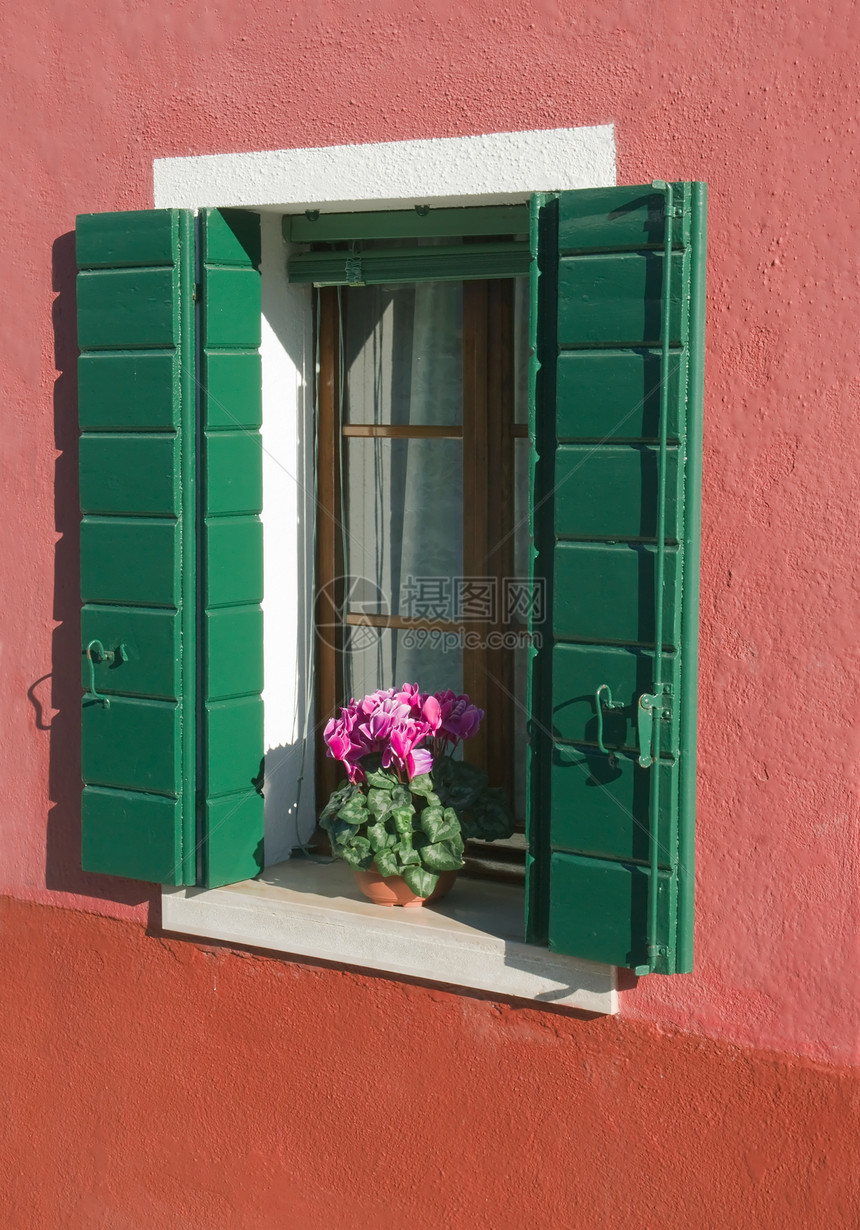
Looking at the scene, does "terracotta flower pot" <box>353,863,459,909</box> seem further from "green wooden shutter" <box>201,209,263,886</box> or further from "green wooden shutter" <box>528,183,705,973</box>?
"green wooden shutter" <box>528,183,705,973</box>

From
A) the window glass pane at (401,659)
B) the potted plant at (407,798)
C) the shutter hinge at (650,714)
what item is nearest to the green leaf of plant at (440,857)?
the potted plant at (407,798)

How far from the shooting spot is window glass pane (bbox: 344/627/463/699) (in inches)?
145

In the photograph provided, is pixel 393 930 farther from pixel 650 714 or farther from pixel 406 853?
pixel 650 714

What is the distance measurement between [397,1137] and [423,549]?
153 cm

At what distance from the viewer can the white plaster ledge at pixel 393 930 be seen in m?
3.13

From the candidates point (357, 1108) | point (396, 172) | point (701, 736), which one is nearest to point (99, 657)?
point (357, 1108)

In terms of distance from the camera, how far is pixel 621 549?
9.57 feet

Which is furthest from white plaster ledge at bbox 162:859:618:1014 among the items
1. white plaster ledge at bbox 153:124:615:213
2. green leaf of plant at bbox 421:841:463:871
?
white plaster ledge at bbox 153:124:615:213

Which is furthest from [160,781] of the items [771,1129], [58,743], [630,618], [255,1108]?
[771,1129]

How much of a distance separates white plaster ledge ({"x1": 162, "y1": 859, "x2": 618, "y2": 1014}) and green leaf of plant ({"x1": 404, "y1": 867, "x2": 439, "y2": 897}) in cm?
7

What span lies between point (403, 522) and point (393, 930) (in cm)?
110

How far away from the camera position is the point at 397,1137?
3.38 metres

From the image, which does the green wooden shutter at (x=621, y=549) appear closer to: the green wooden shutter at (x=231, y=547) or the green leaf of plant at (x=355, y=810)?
the green leaf of plant at (x=355, y=810)

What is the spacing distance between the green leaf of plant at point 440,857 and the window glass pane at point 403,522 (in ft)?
2.20
